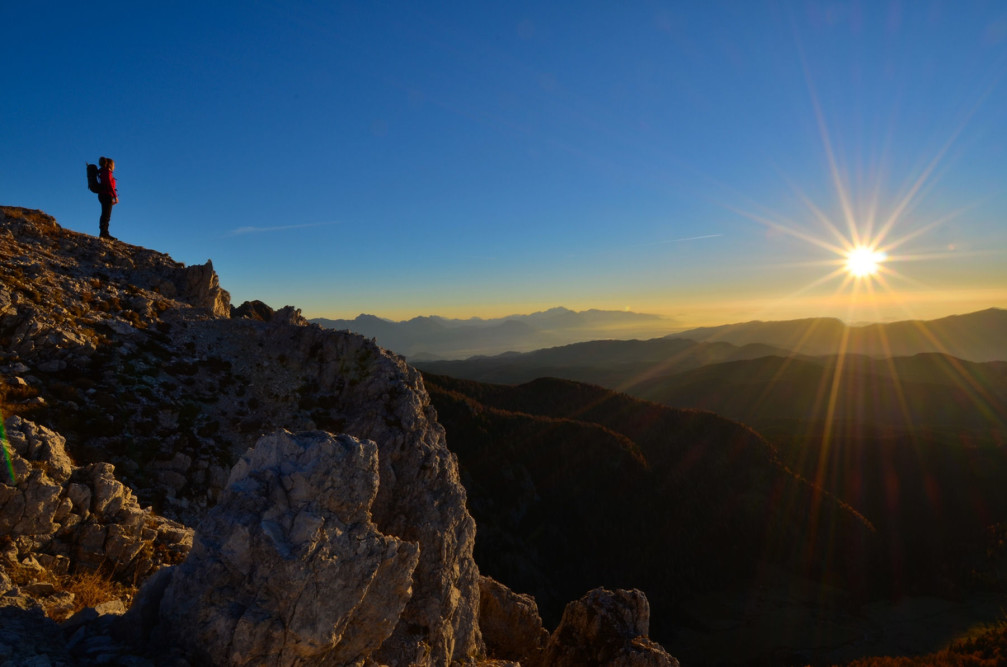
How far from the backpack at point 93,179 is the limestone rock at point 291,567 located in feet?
103

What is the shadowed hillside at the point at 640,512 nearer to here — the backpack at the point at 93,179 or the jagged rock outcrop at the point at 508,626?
the jagged rock outcrop at the point at 508,626

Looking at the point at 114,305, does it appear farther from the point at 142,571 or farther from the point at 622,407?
the point at 622,407

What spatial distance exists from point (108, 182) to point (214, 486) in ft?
80.4

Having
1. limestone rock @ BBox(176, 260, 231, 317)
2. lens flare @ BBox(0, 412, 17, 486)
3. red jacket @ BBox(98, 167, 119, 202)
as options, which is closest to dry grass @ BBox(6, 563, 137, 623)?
lens flare @ BBox(0, 412, 17, 486)

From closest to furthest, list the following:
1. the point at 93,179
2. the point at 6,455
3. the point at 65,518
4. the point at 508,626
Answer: the point at 6,455 < the point at 65,518 < the point at 508,626 < the point at 93,179

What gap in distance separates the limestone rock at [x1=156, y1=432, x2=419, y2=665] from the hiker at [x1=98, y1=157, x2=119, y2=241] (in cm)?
3133

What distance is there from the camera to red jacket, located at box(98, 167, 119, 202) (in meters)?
29.3

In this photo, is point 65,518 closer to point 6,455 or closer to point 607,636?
point 6,455

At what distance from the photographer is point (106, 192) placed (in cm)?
2997

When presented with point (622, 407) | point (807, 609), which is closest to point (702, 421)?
point (622, 407)

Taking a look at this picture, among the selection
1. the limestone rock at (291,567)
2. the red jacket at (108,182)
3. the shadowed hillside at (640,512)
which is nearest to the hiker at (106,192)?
the red jacket at (108,182)

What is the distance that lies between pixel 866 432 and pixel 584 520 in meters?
91.3

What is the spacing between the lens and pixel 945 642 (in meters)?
58.8

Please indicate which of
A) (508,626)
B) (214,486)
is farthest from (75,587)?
(508,626)
